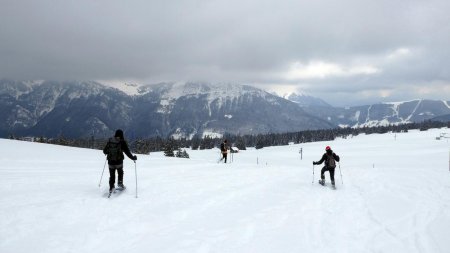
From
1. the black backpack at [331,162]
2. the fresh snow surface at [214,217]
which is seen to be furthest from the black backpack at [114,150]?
the black backpack at [331,162]

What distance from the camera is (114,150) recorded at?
1560 cm

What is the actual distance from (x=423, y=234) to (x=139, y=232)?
9.21 meters

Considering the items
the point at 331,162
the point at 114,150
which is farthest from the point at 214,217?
the point at 331,162

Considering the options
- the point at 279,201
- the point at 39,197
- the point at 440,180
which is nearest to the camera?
the point at 39,197

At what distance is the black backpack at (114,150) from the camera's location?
1556 cm

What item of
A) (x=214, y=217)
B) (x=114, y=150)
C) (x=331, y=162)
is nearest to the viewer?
(x=214, y=217)

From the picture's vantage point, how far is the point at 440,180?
24.2 m

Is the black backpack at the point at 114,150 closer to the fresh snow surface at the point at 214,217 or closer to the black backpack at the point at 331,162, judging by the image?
the fresh snow surface at the point at 214,217

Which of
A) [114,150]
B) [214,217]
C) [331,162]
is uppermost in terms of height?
[114,150]

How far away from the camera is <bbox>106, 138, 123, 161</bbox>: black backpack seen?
1556cm

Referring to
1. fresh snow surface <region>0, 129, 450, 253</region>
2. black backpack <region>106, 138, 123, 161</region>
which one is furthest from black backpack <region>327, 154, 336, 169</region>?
black backpack <region>106, 138, 123, 161</region>

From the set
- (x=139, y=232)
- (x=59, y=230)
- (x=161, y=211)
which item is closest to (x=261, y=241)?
(x=139, y=232)

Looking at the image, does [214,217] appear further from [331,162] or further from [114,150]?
[331,162]

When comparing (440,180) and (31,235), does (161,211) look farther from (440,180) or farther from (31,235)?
(440,180)
